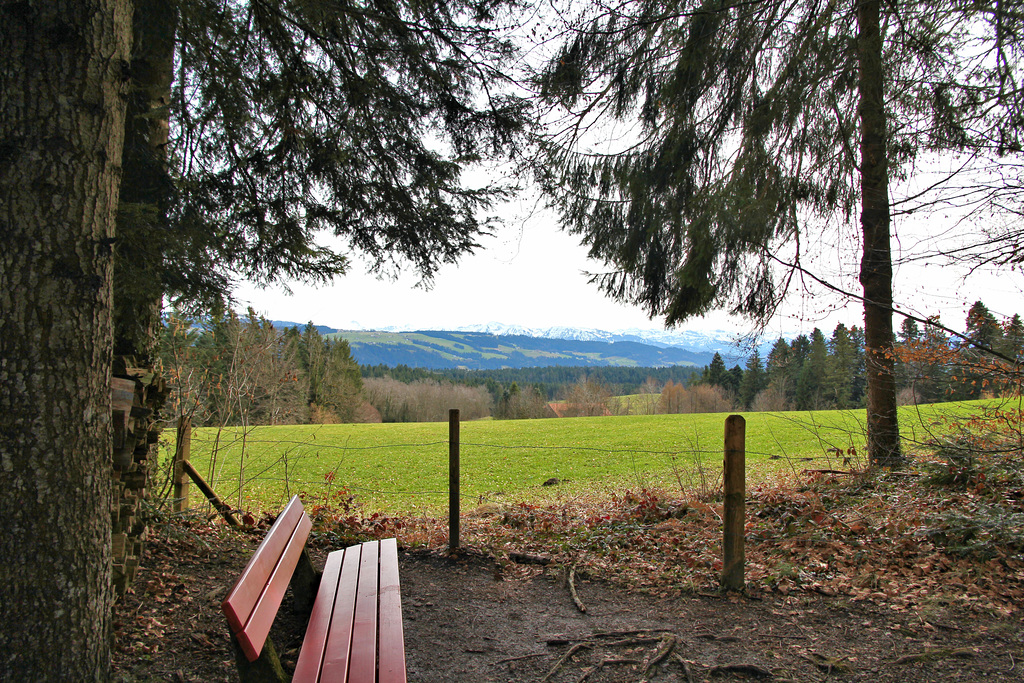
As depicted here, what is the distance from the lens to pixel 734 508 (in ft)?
13.3

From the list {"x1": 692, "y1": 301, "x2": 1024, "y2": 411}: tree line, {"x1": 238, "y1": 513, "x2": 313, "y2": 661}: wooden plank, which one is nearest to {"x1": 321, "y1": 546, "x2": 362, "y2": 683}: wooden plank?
{"x1": 238, "y1": 513, "x2": 313, "y2": 661}: wooden plank

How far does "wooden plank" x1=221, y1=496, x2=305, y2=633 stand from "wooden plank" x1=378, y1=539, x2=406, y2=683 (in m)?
0.56

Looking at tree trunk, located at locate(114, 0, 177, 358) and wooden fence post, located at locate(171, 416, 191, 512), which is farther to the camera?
wooden fence post, located at locate(171, 416, 191, 512)

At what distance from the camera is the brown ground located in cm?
297

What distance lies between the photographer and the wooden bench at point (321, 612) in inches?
74.3

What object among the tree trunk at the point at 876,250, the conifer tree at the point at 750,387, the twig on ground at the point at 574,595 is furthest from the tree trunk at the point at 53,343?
the conifer tree at the point at 750,387

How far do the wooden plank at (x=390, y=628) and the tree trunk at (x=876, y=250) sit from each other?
4.54 m

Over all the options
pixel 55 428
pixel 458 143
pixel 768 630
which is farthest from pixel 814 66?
pixel 55 428

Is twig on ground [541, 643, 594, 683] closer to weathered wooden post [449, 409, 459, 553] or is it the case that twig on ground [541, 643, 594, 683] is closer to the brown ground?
the brown ground

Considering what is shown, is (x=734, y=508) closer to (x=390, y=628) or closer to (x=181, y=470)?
(x=390, y=628)

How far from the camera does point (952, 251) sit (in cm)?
437

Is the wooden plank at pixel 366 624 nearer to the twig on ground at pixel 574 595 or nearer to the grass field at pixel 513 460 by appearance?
the twig on ground at pixel 574 595

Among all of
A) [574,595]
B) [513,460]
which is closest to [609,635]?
[574,595]

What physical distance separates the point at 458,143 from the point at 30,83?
11.8 feet
